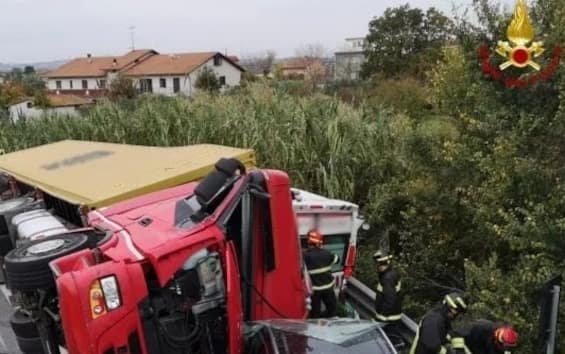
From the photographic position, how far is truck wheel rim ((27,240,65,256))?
4121 mm

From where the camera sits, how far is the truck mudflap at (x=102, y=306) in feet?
11.3

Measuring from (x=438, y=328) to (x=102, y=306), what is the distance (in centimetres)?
266

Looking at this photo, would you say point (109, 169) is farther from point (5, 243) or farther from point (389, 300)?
point (389, 300)

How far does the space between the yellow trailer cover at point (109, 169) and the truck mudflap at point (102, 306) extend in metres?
1.92

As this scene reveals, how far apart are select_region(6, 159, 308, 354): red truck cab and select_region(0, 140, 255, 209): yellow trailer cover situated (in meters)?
1.01

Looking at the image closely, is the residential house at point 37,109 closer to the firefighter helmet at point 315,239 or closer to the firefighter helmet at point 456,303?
the firefighter helmet at point 315,239

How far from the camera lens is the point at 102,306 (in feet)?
11.4

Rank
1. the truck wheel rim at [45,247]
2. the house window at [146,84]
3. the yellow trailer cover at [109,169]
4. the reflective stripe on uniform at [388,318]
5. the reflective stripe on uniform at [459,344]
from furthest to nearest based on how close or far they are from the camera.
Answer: the house window at [146,84], the reflective stripe on uniform at [388,318], the yellow trailer cover at [109,169], the reflective stripe on uniform at [459,344], the truck wheel rim at [45,247]

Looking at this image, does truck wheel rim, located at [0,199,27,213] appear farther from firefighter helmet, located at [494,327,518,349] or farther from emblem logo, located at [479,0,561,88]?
emblem logo, located at [479,0,561,88]

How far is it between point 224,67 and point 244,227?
57423 millimetres

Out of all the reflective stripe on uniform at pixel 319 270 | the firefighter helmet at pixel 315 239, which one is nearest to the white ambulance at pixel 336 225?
the firefighter helmet at pixel 315 239

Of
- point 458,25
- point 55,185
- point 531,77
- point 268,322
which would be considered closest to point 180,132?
point 55,185

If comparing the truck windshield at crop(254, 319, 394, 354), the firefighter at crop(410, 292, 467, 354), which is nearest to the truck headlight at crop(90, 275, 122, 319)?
the truck windshield at crop(254, 319, 394, 354)

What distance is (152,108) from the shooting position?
41.4 ft
